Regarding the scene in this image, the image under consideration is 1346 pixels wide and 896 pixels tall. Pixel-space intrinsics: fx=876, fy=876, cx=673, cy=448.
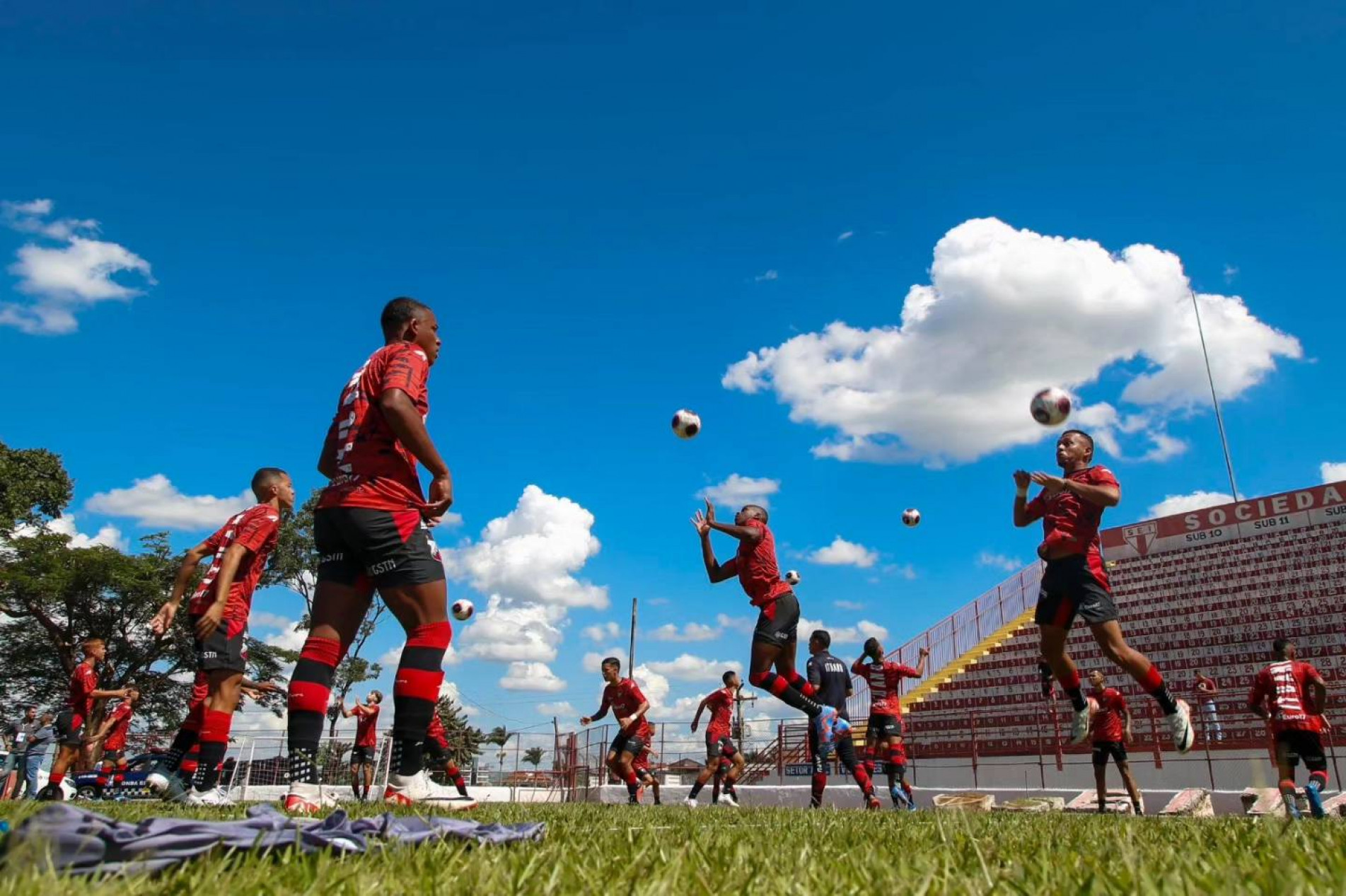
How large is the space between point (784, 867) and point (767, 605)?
551 cm

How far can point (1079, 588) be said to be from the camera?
523cm

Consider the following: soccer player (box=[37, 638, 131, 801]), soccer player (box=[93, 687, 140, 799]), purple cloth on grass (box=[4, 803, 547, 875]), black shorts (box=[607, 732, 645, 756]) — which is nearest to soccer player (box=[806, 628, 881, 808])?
black shorts (box=[607, 732, 645, 756])

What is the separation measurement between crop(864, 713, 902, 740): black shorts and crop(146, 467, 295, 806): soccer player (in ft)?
22.4

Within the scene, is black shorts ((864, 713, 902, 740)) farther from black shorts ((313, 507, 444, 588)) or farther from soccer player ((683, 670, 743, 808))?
black shorts ((313, 507, 444, 588))

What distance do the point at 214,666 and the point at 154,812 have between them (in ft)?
3.99

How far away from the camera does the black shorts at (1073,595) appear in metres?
5.14

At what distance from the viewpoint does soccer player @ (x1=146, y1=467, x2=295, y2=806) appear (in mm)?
4816

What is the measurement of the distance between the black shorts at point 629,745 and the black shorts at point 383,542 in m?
7.70

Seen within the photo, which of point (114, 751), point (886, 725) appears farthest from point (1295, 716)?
point (114, 751)

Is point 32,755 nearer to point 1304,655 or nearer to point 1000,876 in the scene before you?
point 1000,876

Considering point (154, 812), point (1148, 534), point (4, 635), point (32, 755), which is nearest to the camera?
point (154, 812)

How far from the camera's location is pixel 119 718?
14562mm

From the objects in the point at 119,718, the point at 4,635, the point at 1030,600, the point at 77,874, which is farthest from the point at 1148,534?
the point at 4,635

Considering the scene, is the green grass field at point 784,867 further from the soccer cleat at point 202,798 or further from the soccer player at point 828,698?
the soccer player at point 828,698
